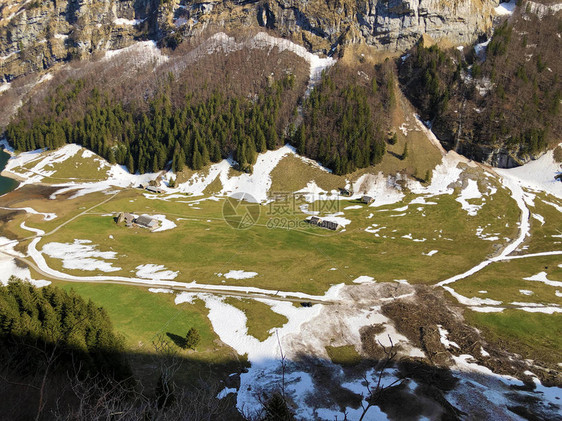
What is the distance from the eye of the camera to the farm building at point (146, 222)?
69.1 m

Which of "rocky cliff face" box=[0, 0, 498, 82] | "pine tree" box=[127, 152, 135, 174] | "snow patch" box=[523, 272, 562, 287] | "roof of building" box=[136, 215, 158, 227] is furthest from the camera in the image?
"rocky cliff face" box=[0, 0, 498, 82]

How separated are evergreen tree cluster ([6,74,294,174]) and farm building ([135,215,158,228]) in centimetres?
3414

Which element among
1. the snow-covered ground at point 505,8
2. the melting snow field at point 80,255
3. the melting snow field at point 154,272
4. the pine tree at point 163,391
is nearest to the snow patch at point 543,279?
the pine tree at point 163,391

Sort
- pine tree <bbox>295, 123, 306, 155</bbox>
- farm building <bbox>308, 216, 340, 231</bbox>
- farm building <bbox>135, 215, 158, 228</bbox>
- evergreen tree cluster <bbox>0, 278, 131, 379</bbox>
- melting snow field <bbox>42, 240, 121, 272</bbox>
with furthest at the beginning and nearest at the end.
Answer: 1. pine tree <bbox>295, 123, 306, 155</bbox>
2. farm building <bbox>308, 216, 340, 231</bbox>
3. farm building <bbox>135, 215, 158, 228</bbox>
4. melting snow field <bbox>42, 240, 121, 272</bbox>
5. evergreen tree cluster <bbox>0, 278, 131, 379</bbox>

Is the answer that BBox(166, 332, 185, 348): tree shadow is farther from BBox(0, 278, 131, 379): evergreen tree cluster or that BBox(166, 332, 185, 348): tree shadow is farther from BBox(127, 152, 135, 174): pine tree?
BBox(127, 152, 135, 174): pine tree

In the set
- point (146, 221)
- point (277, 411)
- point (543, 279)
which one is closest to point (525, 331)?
point (543, 279)

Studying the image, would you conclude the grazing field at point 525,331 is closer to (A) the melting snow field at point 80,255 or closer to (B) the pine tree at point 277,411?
(B) the pine tree at point 277,411

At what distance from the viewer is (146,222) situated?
69.5m

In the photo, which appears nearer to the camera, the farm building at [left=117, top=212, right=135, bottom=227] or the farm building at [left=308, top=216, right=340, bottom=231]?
the farm building at [left=117, top=212, right=135, bottom=227]

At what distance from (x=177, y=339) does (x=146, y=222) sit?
38.6 metres

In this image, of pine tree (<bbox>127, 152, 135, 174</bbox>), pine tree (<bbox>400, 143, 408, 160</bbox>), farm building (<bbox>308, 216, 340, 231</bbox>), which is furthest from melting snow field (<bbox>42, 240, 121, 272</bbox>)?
pine tree (<bbox>400, 143, 408, 160</bbox>)

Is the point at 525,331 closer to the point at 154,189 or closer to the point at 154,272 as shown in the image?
the point at 154,272

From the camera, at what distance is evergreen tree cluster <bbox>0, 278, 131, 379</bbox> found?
2486 centimetres

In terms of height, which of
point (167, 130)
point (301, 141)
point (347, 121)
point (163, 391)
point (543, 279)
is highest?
point (347, 121)
